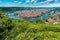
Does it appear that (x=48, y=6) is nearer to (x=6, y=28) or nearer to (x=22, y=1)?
(x=22, y=1)

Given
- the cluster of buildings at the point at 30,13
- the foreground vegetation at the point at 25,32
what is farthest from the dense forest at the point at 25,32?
the cluster of buildings at the point at 30,13

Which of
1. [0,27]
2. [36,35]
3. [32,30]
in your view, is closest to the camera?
[36,35]

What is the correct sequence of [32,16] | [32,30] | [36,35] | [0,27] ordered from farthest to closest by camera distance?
[32,16] → [0,27] → [32,30] → [36,35]

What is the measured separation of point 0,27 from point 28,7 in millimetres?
1807

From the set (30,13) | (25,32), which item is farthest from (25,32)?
(30,13)

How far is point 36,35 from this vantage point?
214cm

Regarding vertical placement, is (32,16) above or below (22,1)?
below

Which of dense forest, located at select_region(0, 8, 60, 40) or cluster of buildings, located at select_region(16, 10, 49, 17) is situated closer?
dense forest, located at select_region(0, 8, 60, 40)

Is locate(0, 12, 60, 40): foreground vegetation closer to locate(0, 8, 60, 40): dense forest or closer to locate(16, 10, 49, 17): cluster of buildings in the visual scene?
locate(0, 8, 60, 40): dense forest

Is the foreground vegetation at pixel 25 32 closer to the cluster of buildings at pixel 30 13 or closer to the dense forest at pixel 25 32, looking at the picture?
the dense forest at pixel 25 32

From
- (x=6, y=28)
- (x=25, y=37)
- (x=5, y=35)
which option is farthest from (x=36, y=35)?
(x=6, y=28)

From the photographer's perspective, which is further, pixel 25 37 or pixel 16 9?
pixel 16 9

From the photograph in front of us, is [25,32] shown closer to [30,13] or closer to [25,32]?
[25,32]

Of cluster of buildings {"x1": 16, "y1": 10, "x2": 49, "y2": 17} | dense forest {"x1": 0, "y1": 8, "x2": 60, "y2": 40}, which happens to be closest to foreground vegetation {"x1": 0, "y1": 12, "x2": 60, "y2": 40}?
dense forest {"x1": 0, "y1": 8, "x2": 60, "y2": 40}
